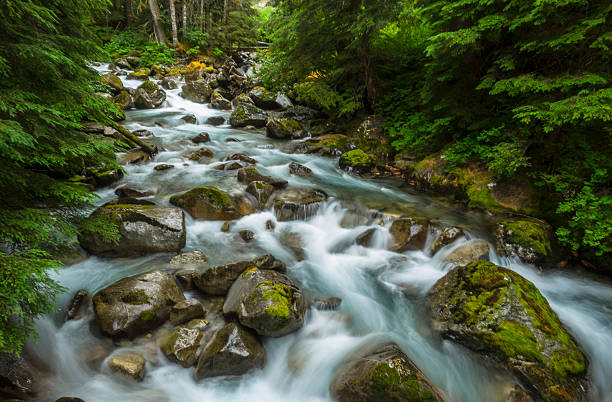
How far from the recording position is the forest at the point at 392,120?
2.79 m

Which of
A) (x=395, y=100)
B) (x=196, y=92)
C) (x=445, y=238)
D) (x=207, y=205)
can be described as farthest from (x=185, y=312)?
(x=196, y=92)

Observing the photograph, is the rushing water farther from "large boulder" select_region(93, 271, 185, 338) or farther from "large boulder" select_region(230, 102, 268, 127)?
"large boulder" select_region(230, 102, 268, 127)

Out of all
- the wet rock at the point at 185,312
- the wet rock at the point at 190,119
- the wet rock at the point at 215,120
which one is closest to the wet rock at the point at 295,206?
the wet rock at the point at 185,312

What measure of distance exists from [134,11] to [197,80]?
559 inches

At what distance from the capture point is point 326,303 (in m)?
4.57

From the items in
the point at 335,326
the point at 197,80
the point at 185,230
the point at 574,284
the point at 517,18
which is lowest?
the point at 335,326

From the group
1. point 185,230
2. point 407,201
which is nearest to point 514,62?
point 407,201

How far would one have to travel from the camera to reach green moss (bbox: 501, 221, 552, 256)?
512 centimetres

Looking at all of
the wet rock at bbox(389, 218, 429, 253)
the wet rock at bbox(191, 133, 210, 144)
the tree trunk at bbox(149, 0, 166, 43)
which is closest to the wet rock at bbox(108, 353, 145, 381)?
the wet rock at bbox(389, 218, 429, 253)

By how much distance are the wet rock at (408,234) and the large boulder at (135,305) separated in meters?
4.09

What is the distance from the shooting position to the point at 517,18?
5.13 meters

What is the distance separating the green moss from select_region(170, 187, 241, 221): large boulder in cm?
553

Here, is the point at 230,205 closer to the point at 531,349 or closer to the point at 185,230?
the point at 185,230

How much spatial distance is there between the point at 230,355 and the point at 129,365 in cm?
117
